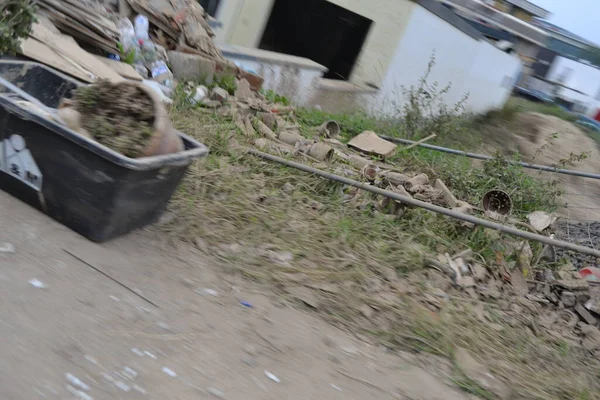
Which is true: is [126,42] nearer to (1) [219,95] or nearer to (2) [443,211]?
(1) [219,95]

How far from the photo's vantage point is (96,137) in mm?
3355

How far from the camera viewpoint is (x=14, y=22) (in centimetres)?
408

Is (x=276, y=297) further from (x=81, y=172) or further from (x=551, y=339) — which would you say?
(x=551, y=339)

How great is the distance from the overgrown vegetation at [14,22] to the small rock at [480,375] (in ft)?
11.3

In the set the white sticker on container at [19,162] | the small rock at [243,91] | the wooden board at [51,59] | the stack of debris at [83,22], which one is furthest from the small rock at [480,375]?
the stack of debris at [83,22]

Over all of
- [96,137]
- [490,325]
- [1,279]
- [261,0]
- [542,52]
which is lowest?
[1,279]

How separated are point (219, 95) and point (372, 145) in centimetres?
179

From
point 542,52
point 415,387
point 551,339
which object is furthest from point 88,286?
point 542,52

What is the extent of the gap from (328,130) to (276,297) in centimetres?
391

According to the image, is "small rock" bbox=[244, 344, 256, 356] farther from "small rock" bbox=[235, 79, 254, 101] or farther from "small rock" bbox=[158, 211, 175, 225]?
"small rock" bbox=[235, 79, 254, 101]

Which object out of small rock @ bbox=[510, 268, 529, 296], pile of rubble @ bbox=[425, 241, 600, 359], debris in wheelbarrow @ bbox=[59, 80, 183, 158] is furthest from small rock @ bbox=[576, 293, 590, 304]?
debris in wheelbarrow @ bbox=[59, 80, 183, 158]

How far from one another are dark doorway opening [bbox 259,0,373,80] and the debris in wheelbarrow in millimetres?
9051

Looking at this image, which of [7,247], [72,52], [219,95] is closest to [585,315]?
[7,247]

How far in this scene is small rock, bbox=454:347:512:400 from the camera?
127 inches
